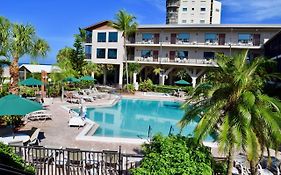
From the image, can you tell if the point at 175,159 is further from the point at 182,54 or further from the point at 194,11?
the point at 194,11

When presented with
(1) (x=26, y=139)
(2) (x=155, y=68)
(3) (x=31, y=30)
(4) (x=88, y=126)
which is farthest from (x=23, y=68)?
(1) (x=26, y=139)

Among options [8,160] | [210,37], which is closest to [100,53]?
[210,37]

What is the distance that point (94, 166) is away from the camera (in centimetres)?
1049

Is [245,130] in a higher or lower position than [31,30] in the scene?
lower

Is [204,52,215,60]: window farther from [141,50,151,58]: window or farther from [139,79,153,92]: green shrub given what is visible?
[139,79,153,92]: green shrub

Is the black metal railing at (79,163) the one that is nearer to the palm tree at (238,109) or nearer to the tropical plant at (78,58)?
the palm tree at (238,109)

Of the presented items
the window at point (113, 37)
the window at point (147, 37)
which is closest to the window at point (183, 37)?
the window at point (147, 37)

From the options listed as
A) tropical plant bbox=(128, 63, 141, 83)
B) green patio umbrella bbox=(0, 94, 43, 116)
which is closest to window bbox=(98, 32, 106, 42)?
tropical plant bbox=(128, 63, 141, 83)

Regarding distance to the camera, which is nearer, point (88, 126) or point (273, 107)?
point (273, 107)

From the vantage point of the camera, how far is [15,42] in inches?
864

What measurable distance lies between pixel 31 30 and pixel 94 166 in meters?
15.6

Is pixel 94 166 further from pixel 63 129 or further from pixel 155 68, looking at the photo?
pixel 155 68

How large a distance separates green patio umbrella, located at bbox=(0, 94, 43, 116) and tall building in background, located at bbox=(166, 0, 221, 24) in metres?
76.8

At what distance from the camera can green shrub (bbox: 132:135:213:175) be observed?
23.7ft
